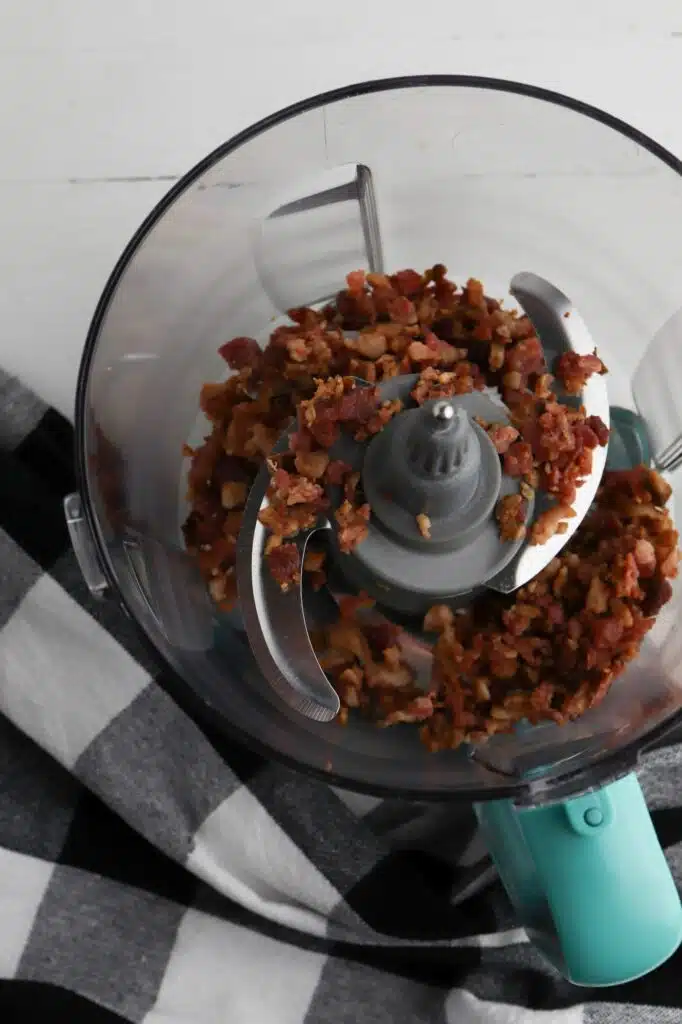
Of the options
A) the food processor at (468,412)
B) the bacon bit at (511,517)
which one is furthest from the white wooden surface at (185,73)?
the bacon bit at (511,517)

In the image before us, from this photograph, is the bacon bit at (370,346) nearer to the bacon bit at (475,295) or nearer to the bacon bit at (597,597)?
the bacon bit at (475,295)

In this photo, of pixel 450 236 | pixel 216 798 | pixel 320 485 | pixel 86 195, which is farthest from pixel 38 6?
pixel 216 798

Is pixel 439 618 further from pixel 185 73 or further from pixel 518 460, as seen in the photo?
pixel 185 73

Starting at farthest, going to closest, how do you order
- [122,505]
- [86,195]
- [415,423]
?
1. [86,195]
2. [122,505]
3. [415,423]

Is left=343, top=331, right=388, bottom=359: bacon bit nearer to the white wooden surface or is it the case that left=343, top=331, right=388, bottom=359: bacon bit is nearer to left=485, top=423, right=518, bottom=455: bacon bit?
left=485, top=423, right=518, bottom=455: bacon bit

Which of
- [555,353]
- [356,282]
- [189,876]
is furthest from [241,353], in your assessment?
[189,876]

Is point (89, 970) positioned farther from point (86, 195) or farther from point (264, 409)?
point (86, 195)
